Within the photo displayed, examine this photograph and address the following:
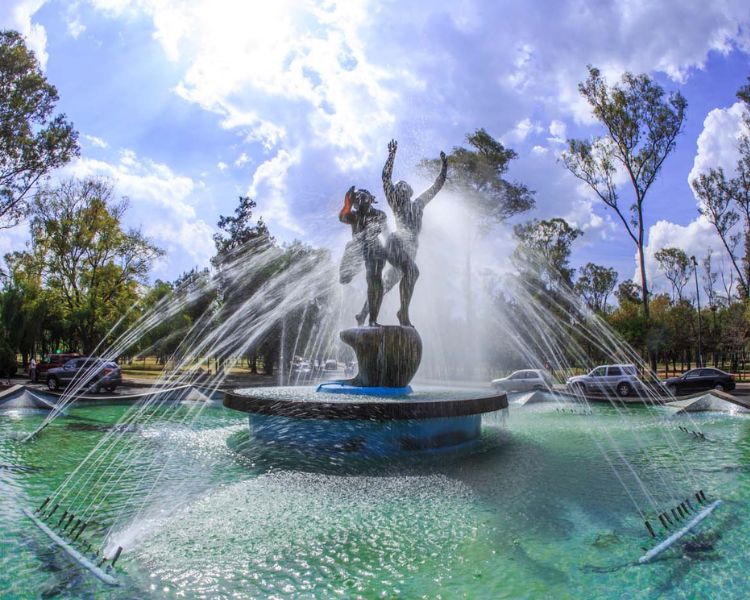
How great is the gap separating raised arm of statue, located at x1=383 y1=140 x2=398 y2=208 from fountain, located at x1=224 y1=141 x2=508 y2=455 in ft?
0.07

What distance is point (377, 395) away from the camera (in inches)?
368

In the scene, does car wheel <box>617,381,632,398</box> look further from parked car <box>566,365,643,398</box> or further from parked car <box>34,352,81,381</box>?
parked car <box>34,352,81,381</box>

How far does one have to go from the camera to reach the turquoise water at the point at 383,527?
3768 mm

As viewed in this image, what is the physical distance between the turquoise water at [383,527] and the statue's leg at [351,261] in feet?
13.4

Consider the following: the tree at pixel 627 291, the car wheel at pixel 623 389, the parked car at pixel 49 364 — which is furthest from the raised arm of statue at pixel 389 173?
the tree at pixel 627 291

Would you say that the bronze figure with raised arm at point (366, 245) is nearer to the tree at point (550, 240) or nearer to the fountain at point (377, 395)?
the fountain at point (377, 395)

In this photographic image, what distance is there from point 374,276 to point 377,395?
262cm

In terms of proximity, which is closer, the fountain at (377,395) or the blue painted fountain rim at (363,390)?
the fountain at (377,395)

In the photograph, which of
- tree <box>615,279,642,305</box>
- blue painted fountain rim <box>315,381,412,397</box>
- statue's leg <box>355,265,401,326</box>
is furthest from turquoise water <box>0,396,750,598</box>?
tree <box>615,279,642,305</box>

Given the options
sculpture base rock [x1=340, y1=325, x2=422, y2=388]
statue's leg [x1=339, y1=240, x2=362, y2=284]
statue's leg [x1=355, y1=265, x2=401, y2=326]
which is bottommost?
sculpture base rock [x1=340, y1=325, x2=422, y2=388]

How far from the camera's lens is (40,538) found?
4.60 metres

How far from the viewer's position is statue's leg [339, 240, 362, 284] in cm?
1108

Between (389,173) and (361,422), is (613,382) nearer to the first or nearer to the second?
(389,173)

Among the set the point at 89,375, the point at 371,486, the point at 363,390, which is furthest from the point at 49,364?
the point at 371,486
